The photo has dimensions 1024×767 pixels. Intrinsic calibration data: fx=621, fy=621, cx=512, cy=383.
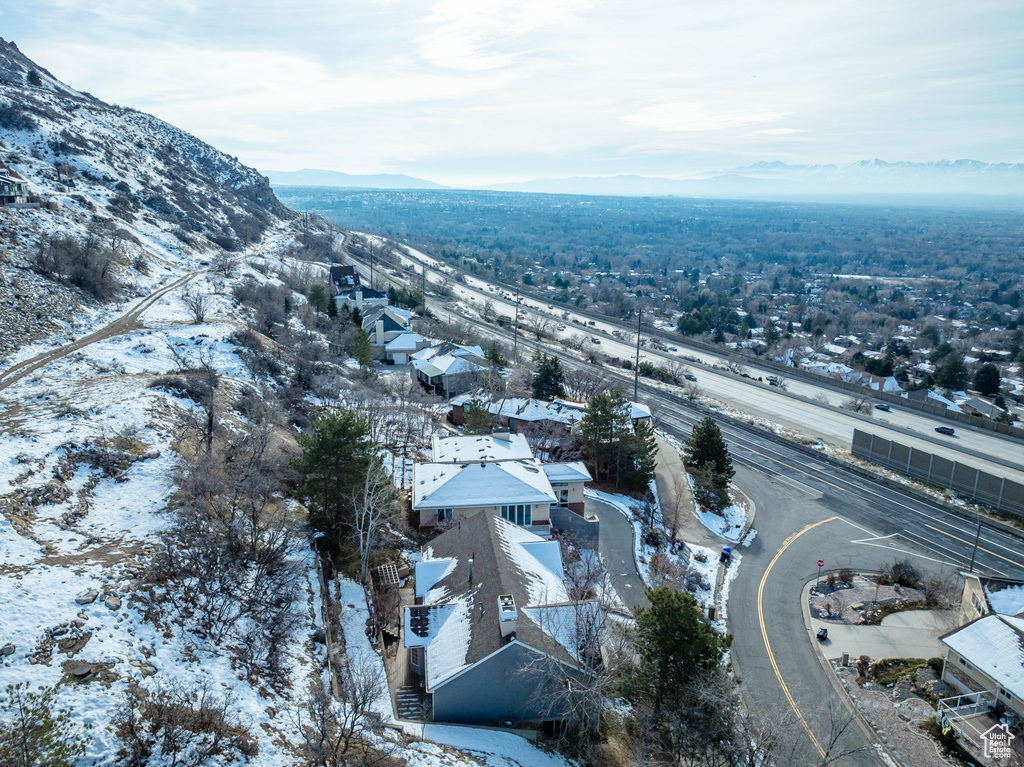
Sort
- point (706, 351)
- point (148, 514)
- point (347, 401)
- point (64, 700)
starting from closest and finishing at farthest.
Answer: point (64, 700)
point (148, 514)
point (347, 401)
point (706, 351)

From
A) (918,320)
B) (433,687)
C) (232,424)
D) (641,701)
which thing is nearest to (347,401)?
(232,424)

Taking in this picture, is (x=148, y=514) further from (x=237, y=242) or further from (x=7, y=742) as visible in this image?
(x=237, y=242)

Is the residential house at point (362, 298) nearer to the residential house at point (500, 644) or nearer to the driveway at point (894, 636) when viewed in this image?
the residential house at point (500, 644)

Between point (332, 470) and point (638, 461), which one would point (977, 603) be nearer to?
point (638, 461)

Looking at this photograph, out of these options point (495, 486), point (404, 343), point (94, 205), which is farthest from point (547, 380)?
point (94, 205)

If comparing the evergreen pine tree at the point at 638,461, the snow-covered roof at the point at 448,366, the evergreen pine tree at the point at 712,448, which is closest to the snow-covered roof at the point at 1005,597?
the evergreen pine tree at the point at 712,448

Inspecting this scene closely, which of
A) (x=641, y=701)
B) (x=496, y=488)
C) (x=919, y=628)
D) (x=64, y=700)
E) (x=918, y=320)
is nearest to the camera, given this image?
(x=64, y=700)
